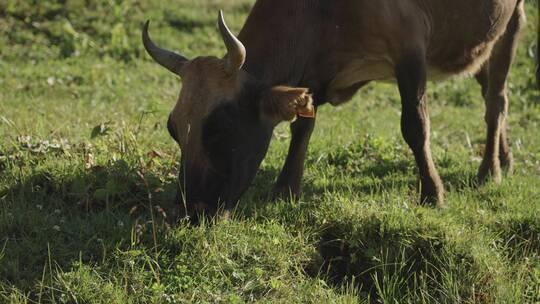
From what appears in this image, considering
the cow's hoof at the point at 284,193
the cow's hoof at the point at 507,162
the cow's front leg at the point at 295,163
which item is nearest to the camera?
the cow's hoof at the point at 284,193

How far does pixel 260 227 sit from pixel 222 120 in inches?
29.3

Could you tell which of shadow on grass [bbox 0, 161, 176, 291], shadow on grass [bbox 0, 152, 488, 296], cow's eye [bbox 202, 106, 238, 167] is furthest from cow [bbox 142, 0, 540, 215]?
shadow on grass [bbox 0, 161, 176, 291]

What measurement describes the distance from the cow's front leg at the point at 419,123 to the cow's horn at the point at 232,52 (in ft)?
4.58

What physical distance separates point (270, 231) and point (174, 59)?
1325mm

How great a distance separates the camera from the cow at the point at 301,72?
202 inches

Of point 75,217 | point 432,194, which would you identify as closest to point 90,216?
point 75,217

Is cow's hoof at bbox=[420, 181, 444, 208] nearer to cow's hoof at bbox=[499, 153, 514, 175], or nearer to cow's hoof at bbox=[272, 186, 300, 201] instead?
cow's hoof at bbox=[272, 186, 300, 201]

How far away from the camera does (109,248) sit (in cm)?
488

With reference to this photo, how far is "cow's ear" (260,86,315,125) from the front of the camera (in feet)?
16.9

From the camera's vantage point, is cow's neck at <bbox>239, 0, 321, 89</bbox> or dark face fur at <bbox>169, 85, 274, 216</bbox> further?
cow's neck at <bbox>239, 0, 321, 89</bbox>

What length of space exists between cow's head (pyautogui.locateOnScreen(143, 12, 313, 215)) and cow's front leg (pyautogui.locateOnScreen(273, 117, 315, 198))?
2.36 feet

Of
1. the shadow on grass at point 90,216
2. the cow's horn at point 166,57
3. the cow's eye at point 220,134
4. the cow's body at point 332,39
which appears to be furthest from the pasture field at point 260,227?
the cow's body at point 332,39

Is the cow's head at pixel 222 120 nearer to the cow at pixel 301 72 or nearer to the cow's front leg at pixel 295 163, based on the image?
the cow at pixel 301 72

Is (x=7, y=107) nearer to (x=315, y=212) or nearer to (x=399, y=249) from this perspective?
(x=315, y=212)
